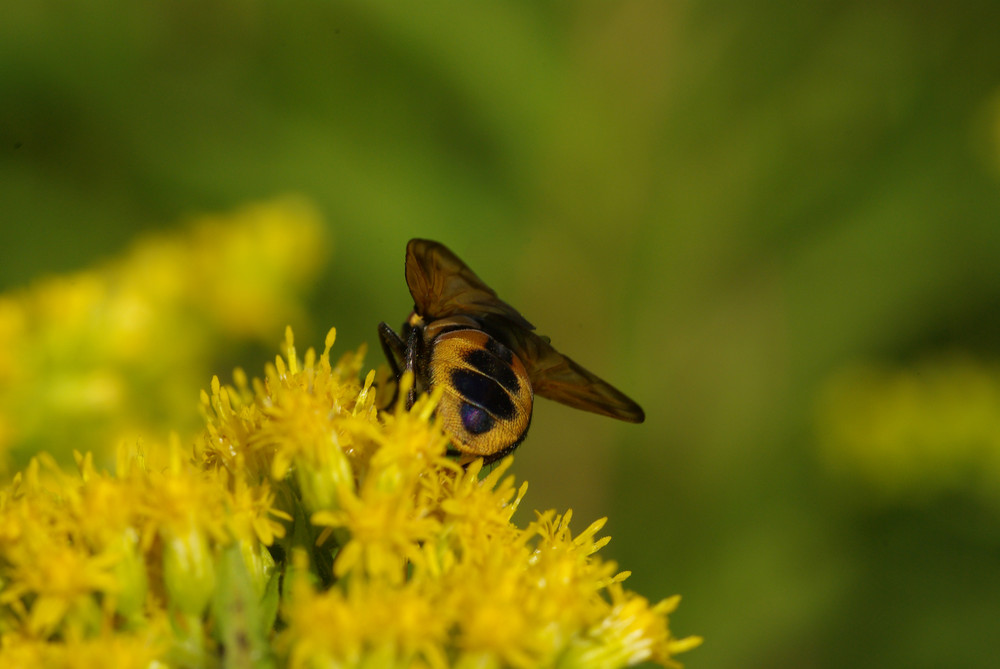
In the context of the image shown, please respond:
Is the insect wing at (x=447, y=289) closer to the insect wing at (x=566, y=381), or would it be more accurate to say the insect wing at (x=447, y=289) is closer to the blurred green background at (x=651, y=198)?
the insect wing at (x=566, y=381)

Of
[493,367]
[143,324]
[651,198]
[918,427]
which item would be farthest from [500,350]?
[651,198]

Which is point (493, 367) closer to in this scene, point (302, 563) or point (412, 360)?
point (412, 360)

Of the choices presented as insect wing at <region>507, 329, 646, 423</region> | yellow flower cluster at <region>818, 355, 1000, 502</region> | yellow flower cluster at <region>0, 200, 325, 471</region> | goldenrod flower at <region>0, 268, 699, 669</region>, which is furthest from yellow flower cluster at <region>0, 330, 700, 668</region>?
yellow flower cluster at <region>818, 355, 1000, 502</region>

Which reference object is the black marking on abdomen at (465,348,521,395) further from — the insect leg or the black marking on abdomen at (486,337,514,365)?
the insect leg

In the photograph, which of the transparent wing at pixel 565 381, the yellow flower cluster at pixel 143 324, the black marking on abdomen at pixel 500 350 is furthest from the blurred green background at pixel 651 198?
the black marking on abdomen at pixel 500 350

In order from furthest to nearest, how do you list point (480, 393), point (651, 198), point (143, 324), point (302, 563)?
1. point (651, 198)
2. point (143, 324)
3. point (480, 393)
4. point (302, 563)

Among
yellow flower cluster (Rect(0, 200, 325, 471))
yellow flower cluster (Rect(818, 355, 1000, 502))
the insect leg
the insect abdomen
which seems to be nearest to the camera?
the insect abdomen
